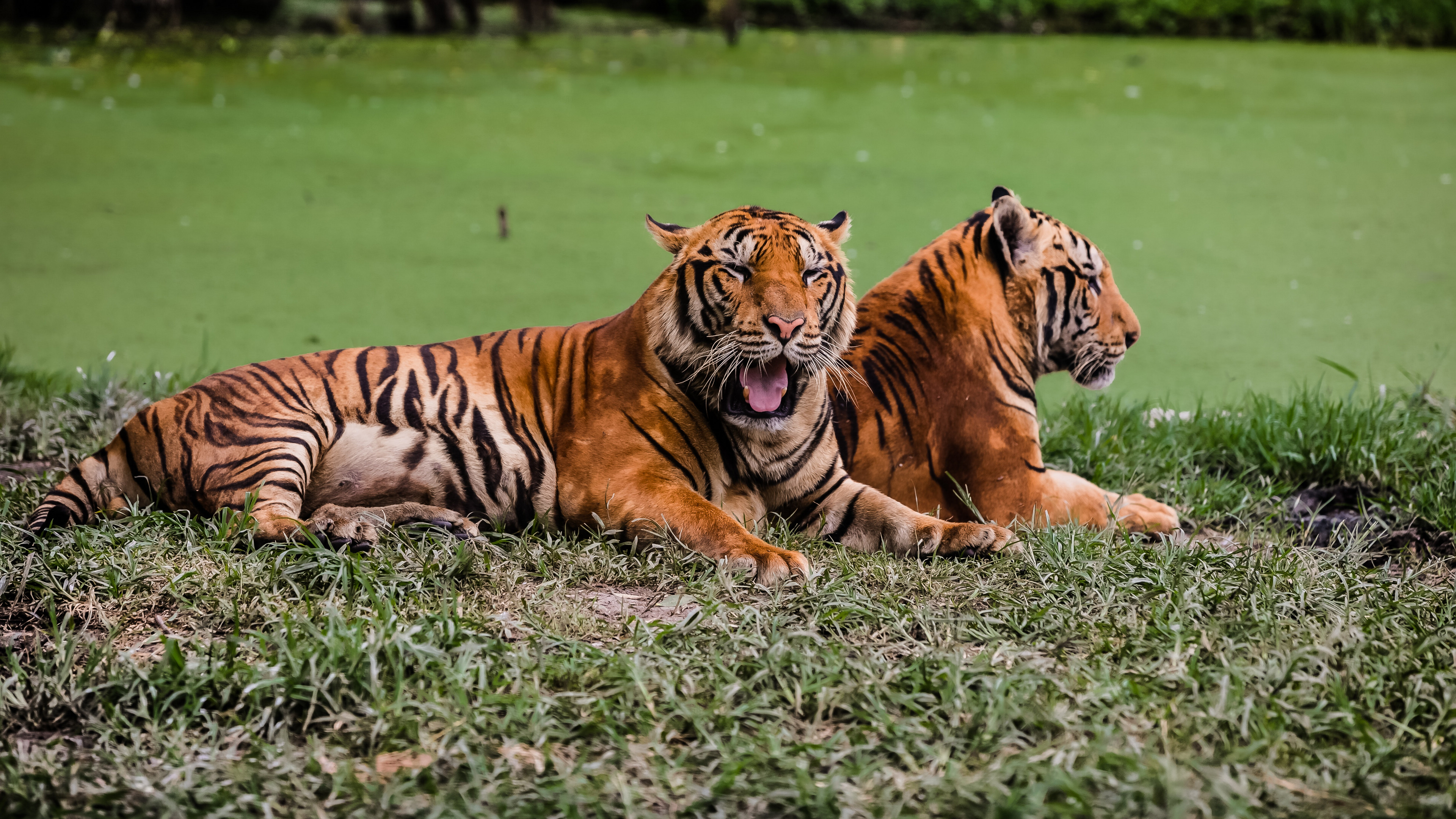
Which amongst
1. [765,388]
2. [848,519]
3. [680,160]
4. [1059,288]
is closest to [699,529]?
[765,388]

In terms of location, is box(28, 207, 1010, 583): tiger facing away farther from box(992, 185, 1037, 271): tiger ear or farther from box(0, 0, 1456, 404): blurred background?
box(0, 0, 1456, 404): blurred background

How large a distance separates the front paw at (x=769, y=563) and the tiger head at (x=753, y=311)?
0.33 metres

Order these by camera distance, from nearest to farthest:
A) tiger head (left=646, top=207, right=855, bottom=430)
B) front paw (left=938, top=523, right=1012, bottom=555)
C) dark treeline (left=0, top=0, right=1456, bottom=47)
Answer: tiger head (left=646, top=207, right=855, bottom=430), front paw (left=938, top=523, right=1012, bottom=555), dark treeline (left=0, top=0, right=1456, bottom=47)

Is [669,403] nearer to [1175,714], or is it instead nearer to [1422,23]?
[1175,714]

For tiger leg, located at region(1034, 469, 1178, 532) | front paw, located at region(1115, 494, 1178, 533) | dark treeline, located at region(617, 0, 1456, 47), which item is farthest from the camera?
dark treeline, located at region(617, 0, 1456, 47)

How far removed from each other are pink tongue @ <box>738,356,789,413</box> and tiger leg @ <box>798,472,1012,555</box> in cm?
37

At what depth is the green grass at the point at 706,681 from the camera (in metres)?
2.13

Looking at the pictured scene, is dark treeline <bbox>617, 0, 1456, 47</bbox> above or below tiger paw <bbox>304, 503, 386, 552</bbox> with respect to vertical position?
above

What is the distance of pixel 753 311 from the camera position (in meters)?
2.86

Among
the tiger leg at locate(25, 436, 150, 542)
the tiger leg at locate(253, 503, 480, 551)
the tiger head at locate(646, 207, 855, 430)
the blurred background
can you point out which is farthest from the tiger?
the tiger leg at locate(25, 436, 150, 542)

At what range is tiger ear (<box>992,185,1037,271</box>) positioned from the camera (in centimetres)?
326

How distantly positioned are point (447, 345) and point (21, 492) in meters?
1.28

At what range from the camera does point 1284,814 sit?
2076 millimetres

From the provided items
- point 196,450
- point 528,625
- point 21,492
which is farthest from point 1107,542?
point 21,492
